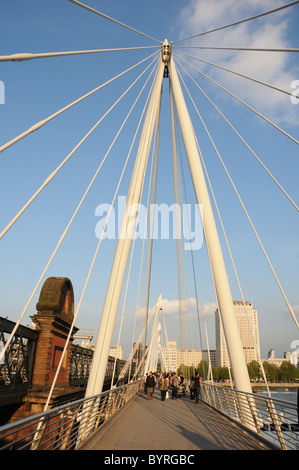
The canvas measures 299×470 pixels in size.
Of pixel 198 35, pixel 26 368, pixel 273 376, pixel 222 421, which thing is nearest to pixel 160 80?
pixel 198 35

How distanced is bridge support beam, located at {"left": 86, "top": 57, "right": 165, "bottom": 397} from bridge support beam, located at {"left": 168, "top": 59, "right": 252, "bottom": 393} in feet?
3.58

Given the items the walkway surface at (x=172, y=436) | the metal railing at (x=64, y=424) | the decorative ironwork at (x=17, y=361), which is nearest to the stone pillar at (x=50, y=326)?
the decorative ironwork at (x=17, y=361)

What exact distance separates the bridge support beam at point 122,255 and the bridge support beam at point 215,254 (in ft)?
3.58

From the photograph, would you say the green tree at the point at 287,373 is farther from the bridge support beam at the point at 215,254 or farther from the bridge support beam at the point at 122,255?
the bridge support beam at the point at 122,255

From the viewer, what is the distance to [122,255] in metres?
11.8

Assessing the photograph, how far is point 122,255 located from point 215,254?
3.03 metres

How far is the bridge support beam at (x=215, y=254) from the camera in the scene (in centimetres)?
1011

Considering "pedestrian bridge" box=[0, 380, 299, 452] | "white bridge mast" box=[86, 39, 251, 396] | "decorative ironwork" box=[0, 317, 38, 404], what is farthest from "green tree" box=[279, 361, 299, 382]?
"white bridge mast" box=[86, 39, 251, 396]

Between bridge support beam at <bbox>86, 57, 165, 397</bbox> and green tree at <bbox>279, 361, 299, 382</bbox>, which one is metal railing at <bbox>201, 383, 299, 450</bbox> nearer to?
bridge support beam at <bbox>86, 57, 165, 397</bbox>

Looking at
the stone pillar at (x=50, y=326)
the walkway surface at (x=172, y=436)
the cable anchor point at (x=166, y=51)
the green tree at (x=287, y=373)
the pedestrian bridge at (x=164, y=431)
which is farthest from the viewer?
the green tree at (x=287, y=373)

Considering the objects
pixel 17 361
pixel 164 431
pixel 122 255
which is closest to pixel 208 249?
pixel 122 255

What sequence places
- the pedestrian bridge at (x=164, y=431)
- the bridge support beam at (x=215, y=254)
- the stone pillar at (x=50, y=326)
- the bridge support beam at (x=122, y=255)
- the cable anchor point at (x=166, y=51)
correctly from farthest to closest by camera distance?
the stone pillar at (x=50, y=326), the cable anchor point at (x=166, y=51), the bridge support beam at (x=122, y=255), the bridge support beam at (x=215, y=254), the pedestrian bridge at (x=164, y=431)

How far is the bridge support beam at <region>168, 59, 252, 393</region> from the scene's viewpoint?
10.1 m
